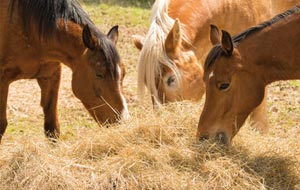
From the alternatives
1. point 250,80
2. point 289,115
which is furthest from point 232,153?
point 289,115

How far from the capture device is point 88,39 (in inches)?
206

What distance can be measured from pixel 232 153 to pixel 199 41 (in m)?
1.82

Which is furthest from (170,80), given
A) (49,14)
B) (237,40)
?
(49,14)

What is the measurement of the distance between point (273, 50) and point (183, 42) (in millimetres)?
1459

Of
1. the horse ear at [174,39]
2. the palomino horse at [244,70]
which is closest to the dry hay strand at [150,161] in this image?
the palomino horse at [244,70]

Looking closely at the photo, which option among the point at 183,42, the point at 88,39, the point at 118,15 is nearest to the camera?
the point at 88,39

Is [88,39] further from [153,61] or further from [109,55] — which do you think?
[153,61]

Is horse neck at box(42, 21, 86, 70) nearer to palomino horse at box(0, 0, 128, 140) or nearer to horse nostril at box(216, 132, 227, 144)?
palomino horse at box(0, 0, 128, 140)

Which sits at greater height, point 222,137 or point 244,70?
point 244,70

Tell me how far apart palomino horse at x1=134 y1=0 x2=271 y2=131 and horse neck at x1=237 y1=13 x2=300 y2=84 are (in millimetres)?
1154

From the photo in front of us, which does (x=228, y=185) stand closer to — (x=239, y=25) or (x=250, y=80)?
(x=250, y=80)

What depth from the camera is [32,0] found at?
5.61m

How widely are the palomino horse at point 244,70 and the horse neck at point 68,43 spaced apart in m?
1.29

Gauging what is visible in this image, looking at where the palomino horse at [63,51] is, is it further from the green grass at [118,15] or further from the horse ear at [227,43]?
the green grass at [118,15]
